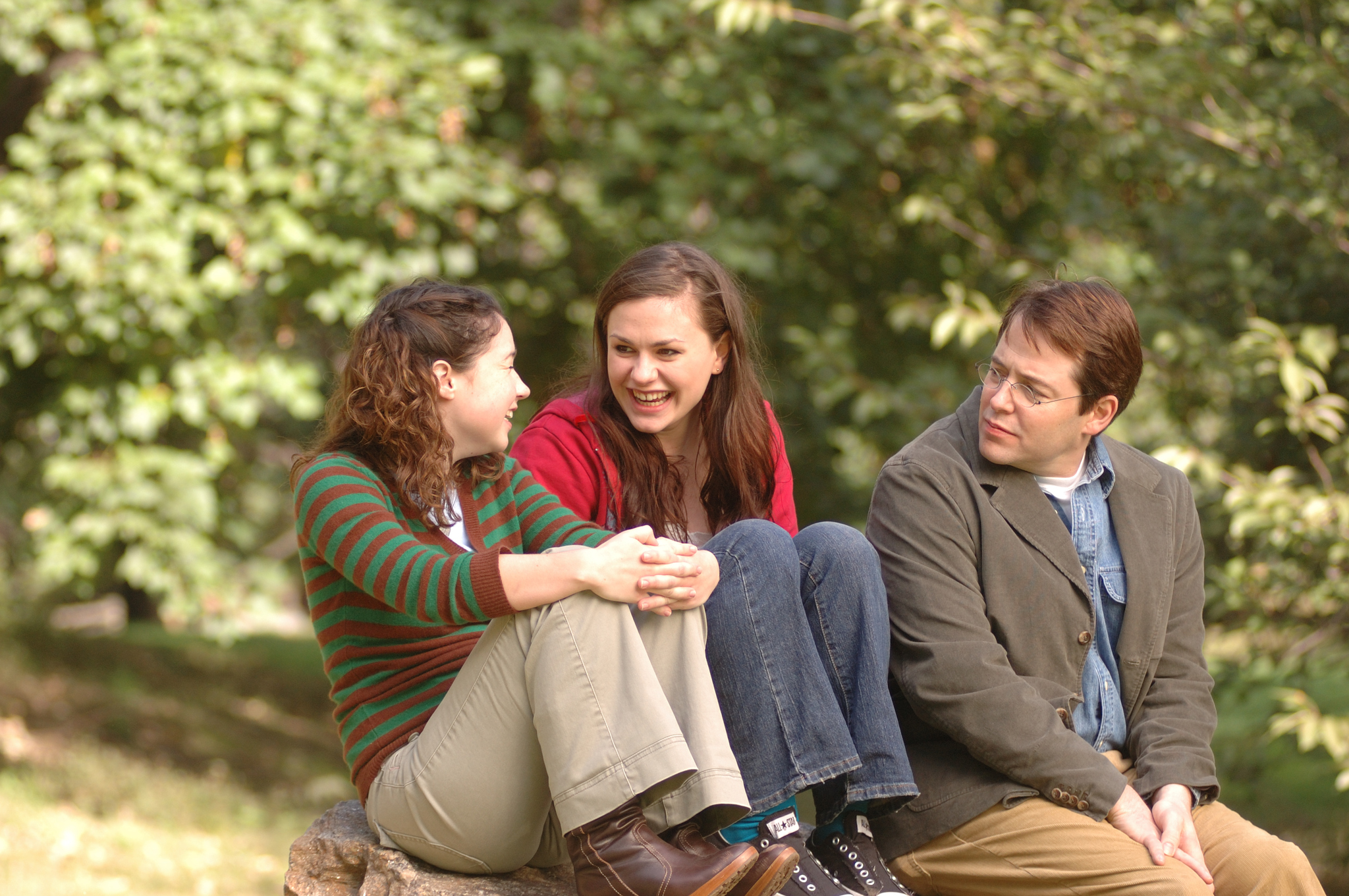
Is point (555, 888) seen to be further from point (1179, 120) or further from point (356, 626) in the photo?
point (1179, 120)

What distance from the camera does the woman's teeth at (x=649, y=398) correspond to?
271 cm

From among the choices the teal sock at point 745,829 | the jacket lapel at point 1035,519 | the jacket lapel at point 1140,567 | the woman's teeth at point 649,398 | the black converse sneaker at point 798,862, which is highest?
the woman's teeth at point 649,398

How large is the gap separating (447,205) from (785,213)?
1536mm

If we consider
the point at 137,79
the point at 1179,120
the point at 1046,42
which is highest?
the point at 137,79

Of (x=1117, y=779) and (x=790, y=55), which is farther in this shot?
(x=790, y=55)

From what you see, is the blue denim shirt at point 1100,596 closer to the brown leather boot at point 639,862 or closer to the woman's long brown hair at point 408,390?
the brown leather boot at point 639,862

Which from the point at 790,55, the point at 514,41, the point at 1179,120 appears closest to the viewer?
Answer: the point at 1179,120

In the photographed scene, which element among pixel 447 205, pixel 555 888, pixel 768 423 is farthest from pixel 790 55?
pixel 555 888

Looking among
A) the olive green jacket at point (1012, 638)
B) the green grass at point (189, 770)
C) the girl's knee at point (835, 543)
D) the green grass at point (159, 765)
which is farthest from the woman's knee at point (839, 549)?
the green grass at point (159, 765)

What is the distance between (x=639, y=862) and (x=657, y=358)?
112cm

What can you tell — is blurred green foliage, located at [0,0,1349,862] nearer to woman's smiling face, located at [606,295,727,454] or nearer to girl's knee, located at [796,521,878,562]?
woman's smiling face, located at [606,295,727,454]

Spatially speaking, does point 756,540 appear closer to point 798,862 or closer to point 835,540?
point 835,540

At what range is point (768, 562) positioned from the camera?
2260 mm

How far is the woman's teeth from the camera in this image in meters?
2.71
